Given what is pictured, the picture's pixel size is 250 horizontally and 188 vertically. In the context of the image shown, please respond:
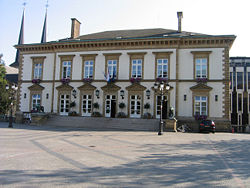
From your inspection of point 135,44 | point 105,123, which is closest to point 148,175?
point 105,123

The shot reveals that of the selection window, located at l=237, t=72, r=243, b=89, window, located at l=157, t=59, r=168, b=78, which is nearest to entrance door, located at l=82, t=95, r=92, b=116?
window, located at l=157, t=59, r=168, b=78

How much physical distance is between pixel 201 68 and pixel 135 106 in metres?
8.45

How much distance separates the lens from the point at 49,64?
30109 mm

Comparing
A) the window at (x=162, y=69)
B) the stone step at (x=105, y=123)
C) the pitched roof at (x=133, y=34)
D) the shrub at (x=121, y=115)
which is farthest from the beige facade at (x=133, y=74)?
the stone step at (x=105, y=123)

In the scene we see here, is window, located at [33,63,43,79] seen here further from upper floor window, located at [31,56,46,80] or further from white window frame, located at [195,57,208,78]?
white window frame, located at [195,57,208,78]

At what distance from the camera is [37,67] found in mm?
30688

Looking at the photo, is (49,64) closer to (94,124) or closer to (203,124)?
(94,124)

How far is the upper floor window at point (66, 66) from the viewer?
96.2ft

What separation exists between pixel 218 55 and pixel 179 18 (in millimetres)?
6859

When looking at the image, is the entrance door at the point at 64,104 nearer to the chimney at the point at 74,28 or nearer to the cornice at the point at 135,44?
the cornice at the point at 135,44

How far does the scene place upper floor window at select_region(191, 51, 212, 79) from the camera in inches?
1006

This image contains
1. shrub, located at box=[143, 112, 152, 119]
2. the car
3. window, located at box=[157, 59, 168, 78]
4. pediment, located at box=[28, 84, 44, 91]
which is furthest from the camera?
pediment, located at box=[28, 84, 44, 91]

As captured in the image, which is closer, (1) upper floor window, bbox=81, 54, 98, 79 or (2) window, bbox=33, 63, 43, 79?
(1) upper floor window, bbox=81, 54, 98, 79

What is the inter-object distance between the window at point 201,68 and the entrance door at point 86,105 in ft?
41.9
